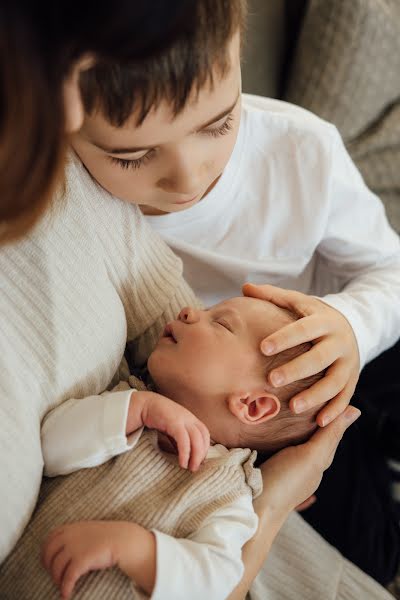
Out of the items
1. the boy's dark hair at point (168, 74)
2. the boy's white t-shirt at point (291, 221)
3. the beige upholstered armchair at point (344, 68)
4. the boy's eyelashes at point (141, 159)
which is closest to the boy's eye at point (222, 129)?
the boy's eyelashes at point (141, 159)

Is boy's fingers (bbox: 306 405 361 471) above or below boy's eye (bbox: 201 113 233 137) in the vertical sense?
below

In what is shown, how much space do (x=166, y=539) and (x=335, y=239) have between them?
69 cm

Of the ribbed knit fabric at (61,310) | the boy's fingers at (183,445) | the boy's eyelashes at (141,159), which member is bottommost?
the boy's fingers at (183,445)

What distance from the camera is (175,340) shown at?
89 cm

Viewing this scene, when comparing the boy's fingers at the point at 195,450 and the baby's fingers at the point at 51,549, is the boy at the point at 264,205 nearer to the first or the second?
the boy's fingers at the point at 195,450

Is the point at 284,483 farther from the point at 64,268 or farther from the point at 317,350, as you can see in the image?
the point at 64,268

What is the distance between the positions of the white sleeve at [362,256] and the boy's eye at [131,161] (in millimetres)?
446

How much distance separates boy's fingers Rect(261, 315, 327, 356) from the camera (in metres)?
0.83

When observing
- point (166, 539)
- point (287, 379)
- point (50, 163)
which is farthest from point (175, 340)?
point (50, 163)

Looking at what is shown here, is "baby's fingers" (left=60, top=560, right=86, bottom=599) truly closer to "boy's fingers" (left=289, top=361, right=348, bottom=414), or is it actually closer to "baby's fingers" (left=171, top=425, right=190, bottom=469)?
"baby's fingers" (left=171, top=425, right=190, bottom=469)

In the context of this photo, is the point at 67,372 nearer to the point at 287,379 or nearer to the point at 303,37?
the point at 287,379

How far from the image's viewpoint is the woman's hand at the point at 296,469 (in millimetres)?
876

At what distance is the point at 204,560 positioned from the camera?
0.70 m

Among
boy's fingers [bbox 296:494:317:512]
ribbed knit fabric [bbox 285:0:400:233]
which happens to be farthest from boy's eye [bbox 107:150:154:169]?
ribbed knit fabric [bbox 285:0:400:233]
